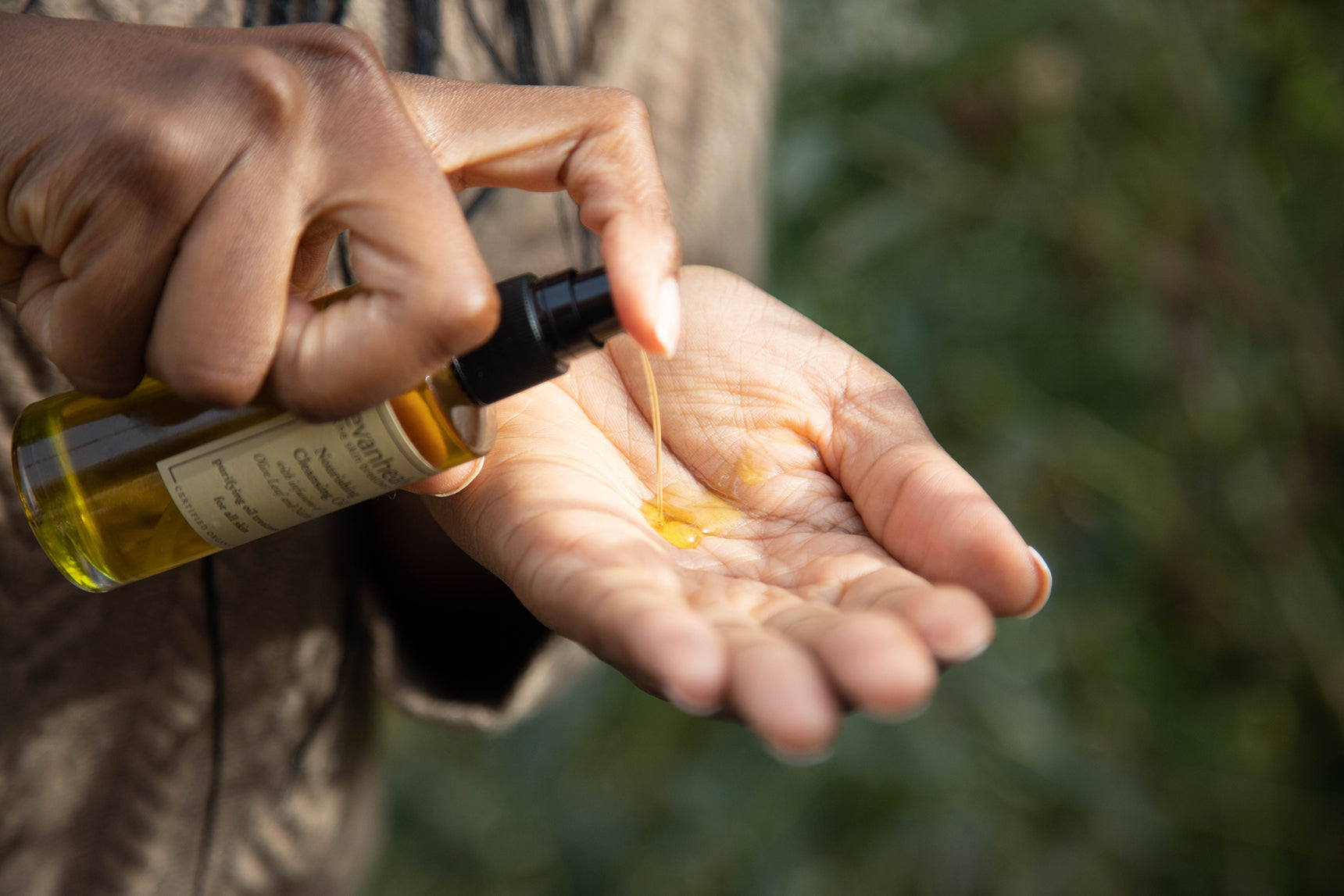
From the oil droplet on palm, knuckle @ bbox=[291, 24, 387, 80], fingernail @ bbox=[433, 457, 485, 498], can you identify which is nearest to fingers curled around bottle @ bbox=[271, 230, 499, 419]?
knuckle @ bbox=[291, 24, 387, 80]

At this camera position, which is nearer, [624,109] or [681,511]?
[624,109]

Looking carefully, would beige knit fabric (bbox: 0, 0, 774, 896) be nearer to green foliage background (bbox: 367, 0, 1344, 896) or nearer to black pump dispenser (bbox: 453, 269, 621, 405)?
→ black pump dispenser (bbox: 453, 269, 621, 405)

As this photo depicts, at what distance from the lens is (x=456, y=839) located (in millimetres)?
1893

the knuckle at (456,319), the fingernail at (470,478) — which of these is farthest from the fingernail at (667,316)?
the fingernail at (470,478)

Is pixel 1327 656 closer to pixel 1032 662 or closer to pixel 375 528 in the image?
pixel 1032 662

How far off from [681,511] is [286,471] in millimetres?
414

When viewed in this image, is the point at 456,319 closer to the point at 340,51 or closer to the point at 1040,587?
the point at 340,51

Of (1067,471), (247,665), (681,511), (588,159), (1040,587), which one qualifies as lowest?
(1067,471)

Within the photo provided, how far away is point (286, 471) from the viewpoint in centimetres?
60

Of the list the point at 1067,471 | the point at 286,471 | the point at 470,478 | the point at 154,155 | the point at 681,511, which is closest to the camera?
the point at 154,155

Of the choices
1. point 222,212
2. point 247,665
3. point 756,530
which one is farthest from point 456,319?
point 247,665

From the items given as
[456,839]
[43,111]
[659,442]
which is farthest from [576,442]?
[456,839]

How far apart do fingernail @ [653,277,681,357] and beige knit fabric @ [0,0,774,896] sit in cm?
38

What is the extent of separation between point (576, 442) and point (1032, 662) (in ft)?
4.26
